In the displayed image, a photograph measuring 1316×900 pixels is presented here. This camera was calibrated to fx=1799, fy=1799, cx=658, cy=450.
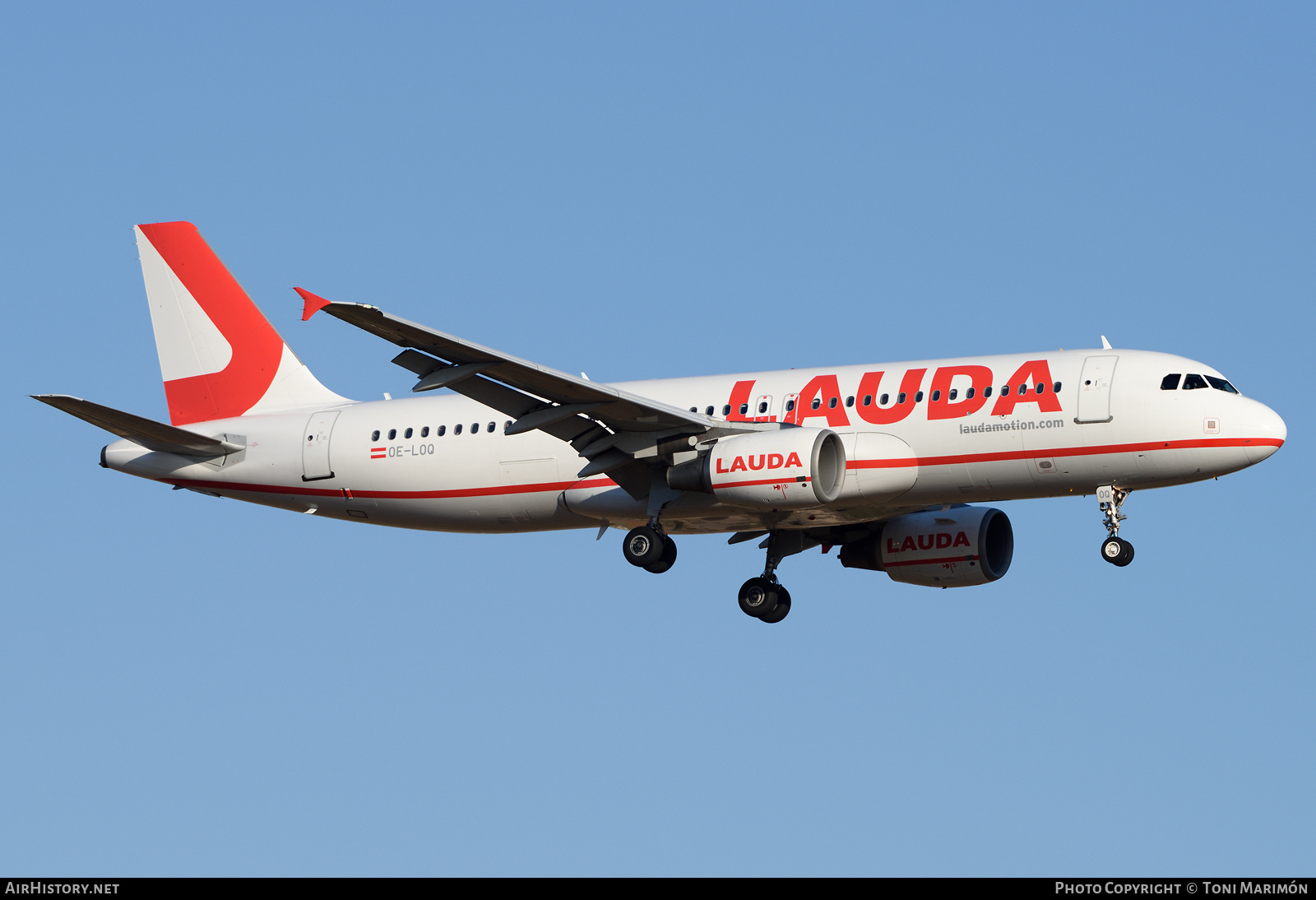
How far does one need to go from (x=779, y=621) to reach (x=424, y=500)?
9.03 meters

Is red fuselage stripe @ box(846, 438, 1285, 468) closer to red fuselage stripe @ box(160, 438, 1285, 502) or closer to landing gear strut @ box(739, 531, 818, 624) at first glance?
red fuselage stripe @ box(160, 438, 1285, 502)

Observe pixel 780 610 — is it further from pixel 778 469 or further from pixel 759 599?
pixel 778 469

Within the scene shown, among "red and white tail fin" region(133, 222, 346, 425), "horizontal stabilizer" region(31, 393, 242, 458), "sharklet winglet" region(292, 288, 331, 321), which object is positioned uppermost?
"red and white tail fin" region(133, 222, 346, 425)

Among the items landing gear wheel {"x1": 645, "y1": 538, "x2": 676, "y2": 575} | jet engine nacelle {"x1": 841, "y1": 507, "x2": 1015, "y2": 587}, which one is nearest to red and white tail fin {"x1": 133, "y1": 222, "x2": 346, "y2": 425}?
landing gear wheel {"x1": 645, "y1": 538, "x2": 676, "y2": 575}

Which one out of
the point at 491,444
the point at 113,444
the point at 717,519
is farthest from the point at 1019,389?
the point at 113,444

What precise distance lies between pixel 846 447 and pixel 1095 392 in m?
5.24

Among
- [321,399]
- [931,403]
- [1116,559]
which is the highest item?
[321,399]

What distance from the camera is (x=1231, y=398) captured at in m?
36.8

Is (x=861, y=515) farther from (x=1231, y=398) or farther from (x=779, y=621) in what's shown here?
(x=1231, y=398)

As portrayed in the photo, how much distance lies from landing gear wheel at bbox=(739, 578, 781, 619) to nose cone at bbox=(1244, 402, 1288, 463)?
12045 mm

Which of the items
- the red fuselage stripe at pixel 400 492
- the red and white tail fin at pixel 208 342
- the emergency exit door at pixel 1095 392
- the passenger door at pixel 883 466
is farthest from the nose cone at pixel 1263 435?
the red and white tail fin at pixel 208 342

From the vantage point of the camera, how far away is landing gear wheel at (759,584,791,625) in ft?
142

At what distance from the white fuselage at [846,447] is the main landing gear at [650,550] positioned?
62 centimetres

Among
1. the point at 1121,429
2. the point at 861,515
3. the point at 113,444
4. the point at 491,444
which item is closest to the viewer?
the point at 1121,429
